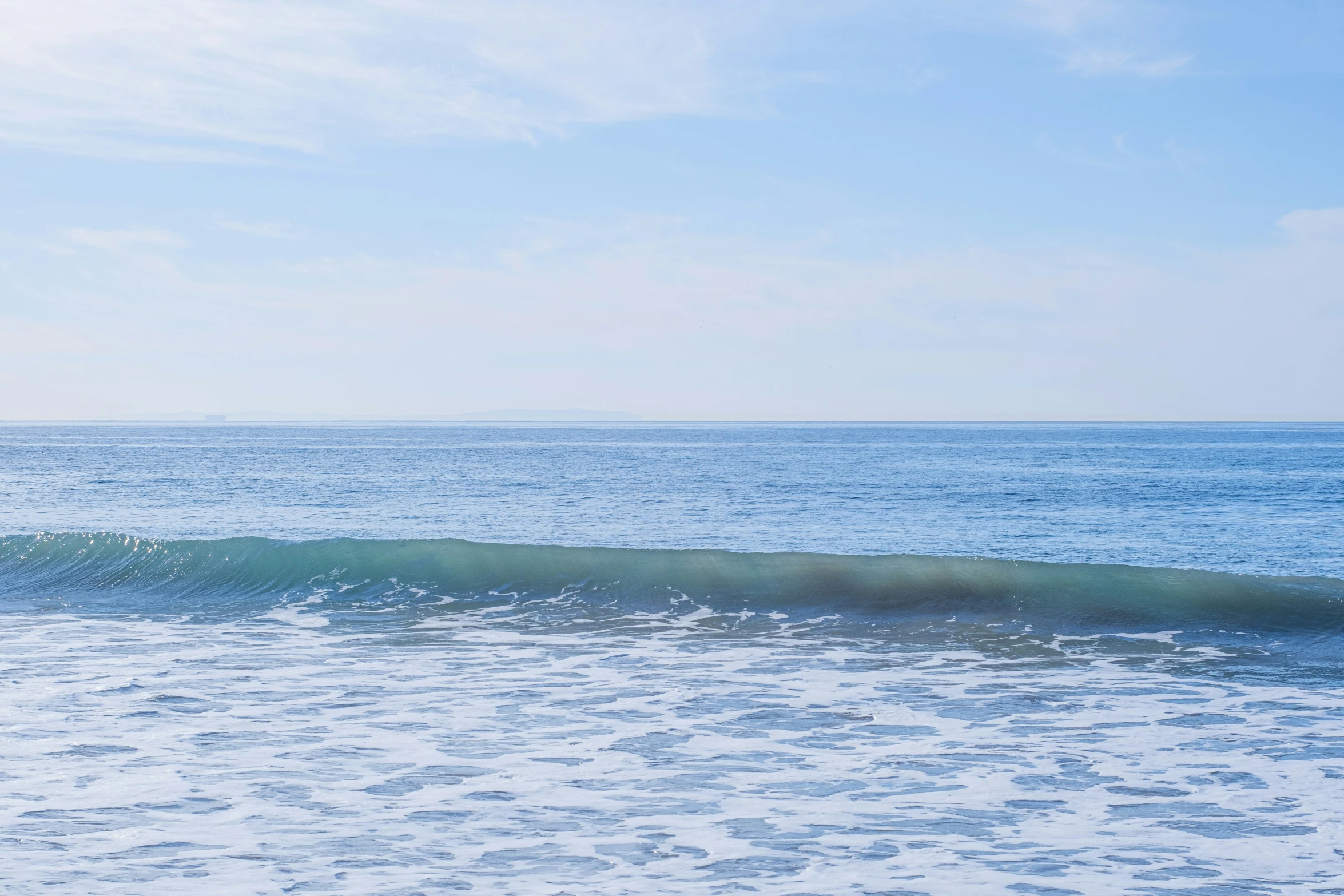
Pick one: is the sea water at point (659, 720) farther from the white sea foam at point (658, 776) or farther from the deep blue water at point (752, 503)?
the deep blue water at point (752, 503)

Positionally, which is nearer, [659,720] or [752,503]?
[659,720]

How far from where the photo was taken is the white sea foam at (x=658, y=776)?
19.3 feet

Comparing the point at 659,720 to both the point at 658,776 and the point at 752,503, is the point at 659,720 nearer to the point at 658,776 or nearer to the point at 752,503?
the point at 658,776

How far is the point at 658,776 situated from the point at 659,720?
66.6 inches

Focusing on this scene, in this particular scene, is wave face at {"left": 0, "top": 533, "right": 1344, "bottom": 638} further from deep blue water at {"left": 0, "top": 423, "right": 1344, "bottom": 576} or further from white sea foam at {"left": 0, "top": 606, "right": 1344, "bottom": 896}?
deep blue water at {"left": 0, "top": 423, "right": 1344, "bottom": 576}

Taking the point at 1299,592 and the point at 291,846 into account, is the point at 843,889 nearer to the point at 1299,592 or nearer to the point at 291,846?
the point at 291,846

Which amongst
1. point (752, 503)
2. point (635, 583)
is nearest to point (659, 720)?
point (635, 583)

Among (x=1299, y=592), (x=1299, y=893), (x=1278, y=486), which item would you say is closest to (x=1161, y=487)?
(x=1278, y=486)

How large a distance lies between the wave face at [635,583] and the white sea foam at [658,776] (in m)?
3.85

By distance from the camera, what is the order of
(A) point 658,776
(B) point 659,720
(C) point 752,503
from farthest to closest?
(C) point 752,503 → (B) point 659,720 → (A) point 658,776

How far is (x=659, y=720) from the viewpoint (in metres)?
9.39

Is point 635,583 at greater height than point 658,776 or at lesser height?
lesser

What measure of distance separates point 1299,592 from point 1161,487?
39.5 m

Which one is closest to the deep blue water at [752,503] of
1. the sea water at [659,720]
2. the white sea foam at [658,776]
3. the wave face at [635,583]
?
the sea water at [659,720]
